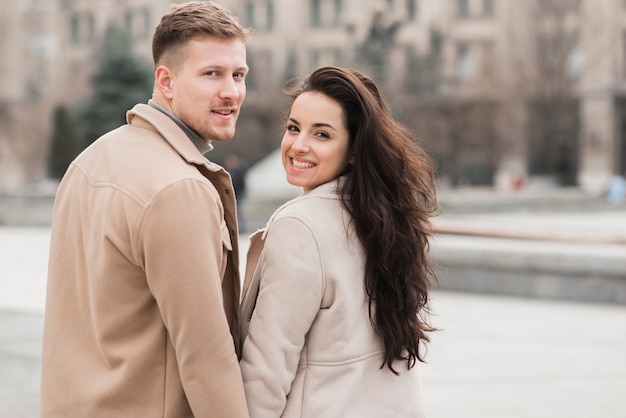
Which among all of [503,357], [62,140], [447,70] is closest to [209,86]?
[503,357]

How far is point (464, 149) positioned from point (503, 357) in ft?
109

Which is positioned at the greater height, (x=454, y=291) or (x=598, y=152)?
(x=454, y=291)

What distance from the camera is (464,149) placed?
38.9 m

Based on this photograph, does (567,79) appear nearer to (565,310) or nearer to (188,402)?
(565,310)

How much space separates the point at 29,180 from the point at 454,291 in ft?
120


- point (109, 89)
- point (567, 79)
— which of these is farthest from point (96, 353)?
point (567, 79)

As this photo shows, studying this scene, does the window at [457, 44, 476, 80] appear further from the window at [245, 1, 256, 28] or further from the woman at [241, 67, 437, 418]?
the woman at [241, 67, 437, 418]

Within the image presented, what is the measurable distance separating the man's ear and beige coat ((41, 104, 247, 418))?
8cm

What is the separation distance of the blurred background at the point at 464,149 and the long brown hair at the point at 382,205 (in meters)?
0.55

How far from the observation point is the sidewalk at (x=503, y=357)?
5.14 meters

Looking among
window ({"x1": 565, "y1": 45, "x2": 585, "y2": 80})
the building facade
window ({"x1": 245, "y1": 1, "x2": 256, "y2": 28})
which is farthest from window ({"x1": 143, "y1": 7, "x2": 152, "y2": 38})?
window ({"x1": 565, "y1": 45, "x2": 585, "y2": 80})

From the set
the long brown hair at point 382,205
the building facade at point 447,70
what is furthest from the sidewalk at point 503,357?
the building facade at point 447,70

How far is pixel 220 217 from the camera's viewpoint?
6.84ft

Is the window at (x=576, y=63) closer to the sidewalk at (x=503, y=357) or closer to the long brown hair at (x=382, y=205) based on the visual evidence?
the sidewalk at (x=503, y=357)
